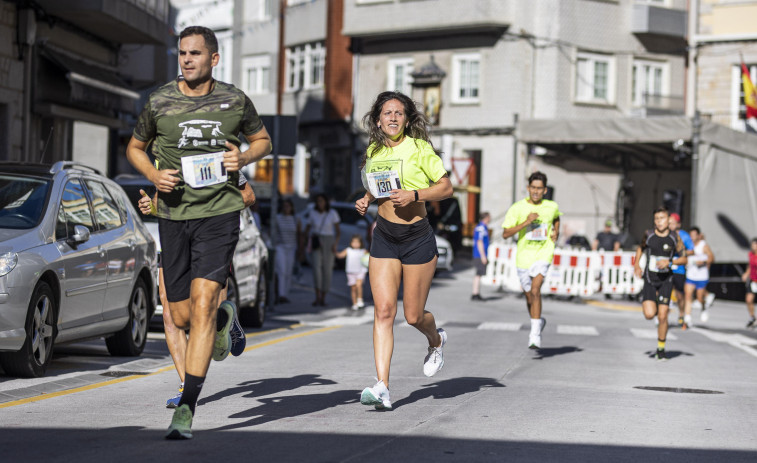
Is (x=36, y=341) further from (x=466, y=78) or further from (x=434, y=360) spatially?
(x=466, y=78)

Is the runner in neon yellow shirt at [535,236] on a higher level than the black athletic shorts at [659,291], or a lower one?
higher

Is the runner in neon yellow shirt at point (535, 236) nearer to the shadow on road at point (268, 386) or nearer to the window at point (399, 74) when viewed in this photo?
the shadow on road at point (268, 386)

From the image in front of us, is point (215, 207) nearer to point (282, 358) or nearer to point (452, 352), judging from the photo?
point (282, 358)

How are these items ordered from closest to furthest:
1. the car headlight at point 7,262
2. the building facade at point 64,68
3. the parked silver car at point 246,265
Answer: the car headlight at point 7,262, the parked silver car at point 246,265, the building facade at point 64,68

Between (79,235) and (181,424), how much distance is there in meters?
4.55

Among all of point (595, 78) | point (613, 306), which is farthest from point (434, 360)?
point (595, 78)

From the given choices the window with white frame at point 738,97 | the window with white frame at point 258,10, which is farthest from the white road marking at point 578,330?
the window with white frame at point 258,10

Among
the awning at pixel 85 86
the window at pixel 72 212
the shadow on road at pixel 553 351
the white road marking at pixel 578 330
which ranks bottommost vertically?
the white road marking at pixel 578 330

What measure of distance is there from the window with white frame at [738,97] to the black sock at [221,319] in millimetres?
36850

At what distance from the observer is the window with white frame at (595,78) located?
42.8 m

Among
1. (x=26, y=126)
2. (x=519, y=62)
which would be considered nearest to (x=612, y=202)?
(x=519, y=62)

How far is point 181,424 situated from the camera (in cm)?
A: 682

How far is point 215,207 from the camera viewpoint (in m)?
7.11

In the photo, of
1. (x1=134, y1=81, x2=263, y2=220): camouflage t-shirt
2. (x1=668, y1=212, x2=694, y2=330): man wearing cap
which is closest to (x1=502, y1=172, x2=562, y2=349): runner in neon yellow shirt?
(x1=668, y1=212, x2=694, y2=330): man wearing cap
